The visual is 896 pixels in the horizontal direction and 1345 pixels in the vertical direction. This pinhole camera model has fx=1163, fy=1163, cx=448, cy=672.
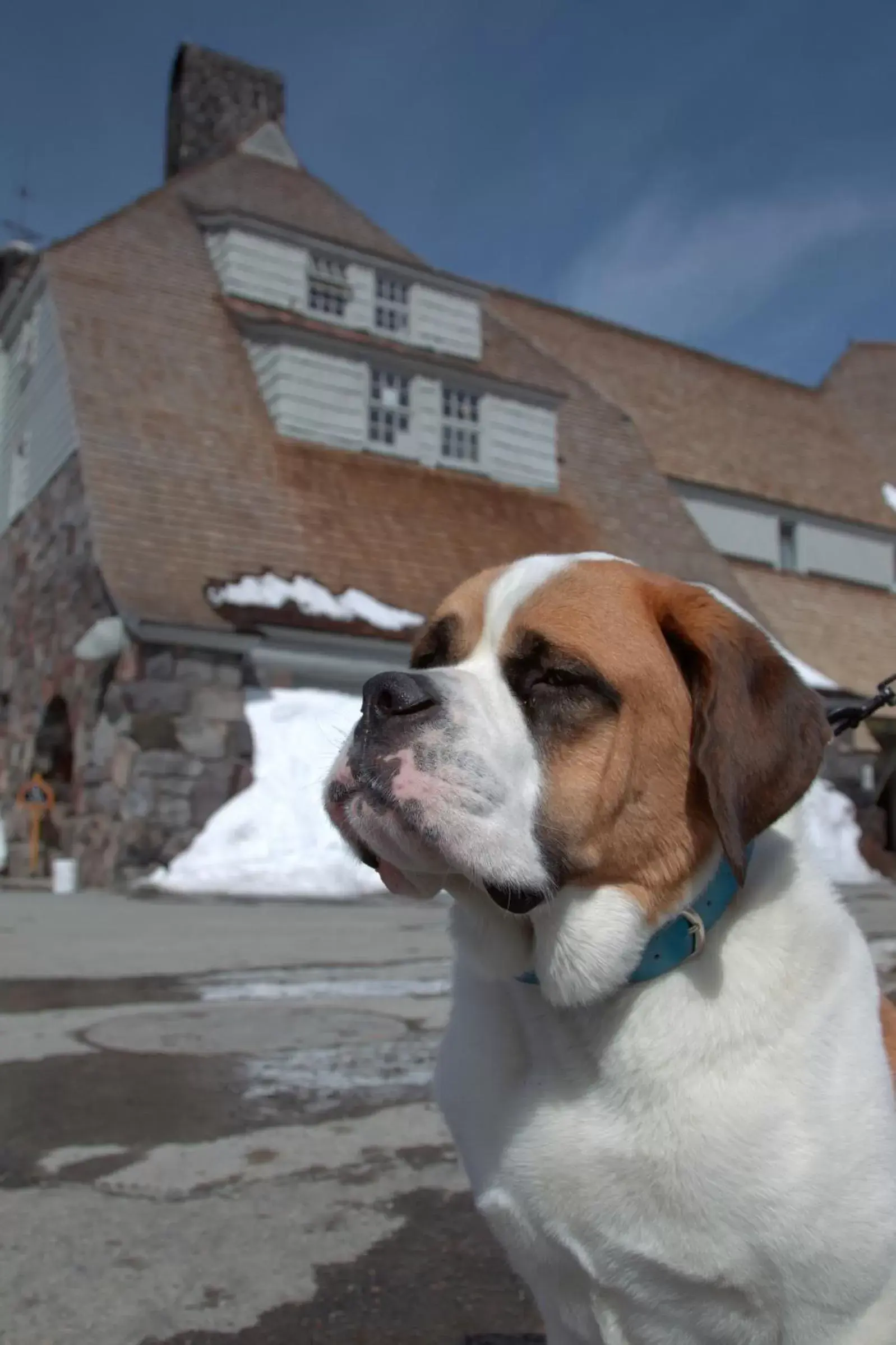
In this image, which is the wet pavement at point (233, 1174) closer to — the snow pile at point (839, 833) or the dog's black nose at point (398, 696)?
the dog's black nose at point (398, 696)

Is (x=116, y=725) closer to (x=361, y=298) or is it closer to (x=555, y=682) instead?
(x=361, y=298)

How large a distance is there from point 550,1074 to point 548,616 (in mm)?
869

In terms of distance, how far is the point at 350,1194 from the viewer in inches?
115

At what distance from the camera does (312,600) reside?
14.4m

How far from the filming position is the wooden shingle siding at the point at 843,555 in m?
24.8

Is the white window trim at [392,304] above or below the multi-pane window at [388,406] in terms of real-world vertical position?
above

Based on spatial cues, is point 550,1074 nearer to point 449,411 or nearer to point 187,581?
point 187,581

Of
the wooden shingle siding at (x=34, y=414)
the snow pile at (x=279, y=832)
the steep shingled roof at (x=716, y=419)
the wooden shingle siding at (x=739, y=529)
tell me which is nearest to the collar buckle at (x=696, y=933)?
the snow pile at (x=279, y=832)

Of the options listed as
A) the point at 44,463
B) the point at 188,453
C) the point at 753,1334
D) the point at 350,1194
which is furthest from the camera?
the point at 44,463

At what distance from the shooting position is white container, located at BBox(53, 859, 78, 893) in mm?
13453

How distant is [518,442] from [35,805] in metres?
9.43

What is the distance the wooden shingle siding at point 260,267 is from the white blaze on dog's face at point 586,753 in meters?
16.3

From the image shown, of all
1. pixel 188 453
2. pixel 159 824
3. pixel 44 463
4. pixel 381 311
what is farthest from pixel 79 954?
pixel 381 311

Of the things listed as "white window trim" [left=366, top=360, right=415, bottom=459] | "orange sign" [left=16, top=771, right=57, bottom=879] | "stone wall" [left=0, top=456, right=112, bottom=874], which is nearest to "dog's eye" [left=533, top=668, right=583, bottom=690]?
"stone wall" [left=0, top=456, right=112, bottom=874]
